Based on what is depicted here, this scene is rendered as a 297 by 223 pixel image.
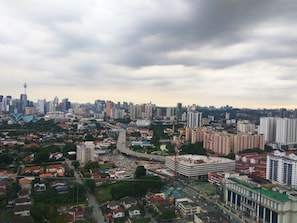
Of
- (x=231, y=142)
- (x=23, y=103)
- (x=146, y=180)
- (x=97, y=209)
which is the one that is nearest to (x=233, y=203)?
(x=146, y=180)

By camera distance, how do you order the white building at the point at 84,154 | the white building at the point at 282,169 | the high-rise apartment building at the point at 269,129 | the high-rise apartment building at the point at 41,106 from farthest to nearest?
the high-rise apartment building at the point at 41,106
the high-rise apartment building at the point at 269,129
the white building at the point at 84,154
the white building at the point at 282,169

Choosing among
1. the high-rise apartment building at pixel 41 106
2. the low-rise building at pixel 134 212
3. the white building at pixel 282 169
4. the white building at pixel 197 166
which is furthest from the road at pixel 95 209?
the high-rise apartment building at pixel 41 106

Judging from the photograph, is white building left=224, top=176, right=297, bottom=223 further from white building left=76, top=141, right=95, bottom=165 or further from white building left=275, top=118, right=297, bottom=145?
white building left=275, top=118, right=297, bottom=145

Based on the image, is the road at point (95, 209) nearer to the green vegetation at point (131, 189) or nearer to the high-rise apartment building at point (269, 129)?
the green vegetation at point (131, 189)

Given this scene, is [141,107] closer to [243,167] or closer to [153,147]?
[153,147]

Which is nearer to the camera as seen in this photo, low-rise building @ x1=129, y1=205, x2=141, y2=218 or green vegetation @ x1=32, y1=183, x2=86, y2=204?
low-rise building @ x1=129, y1=205, x2=141, y2=218

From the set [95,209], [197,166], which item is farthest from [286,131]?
[95,209]

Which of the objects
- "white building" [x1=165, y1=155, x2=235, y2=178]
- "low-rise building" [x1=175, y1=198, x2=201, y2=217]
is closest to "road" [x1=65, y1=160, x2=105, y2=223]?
"low-rise building" [x1=175, y1=198, x2=201, y2=217]
